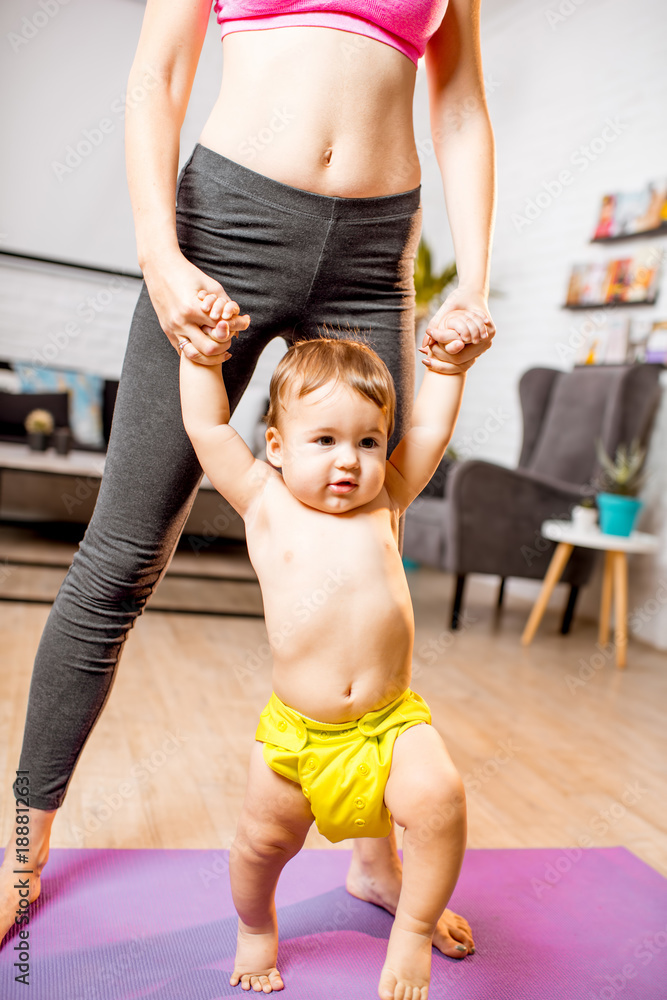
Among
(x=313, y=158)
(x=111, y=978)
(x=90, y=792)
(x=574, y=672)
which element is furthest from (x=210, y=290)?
(x=574, y=672)

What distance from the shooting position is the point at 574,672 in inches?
105

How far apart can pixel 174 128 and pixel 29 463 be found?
2.16 meters

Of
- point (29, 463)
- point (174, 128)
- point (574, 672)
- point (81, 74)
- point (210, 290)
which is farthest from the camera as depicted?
point (81, 74)

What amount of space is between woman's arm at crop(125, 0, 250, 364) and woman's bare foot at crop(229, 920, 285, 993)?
0.65 meters

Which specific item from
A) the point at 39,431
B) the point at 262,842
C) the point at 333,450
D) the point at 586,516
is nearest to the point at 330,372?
the point at 333,450

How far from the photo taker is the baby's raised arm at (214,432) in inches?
35.0

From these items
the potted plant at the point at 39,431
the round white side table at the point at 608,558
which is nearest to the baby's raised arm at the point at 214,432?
the round white side table at the point at 608,558

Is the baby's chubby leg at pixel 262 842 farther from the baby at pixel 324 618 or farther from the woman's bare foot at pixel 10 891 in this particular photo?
the woman's bare foot at pixel 10 891

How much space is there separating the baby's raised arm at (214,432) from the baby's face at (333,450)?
0.17 feet

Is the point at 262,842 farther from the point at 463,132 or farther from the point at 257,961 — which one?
the point at 463,132

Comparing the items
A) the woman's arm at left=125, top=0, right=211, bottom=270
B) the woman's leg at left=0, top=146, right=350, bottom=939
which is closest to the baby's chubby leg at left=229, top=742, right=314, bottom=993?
the woman's leg at left=0, top=146, right=350, bottom=939

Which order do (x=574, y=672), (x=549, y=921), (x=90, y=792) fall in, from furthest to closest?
(x=574, y=672), (x=90, y=792), (x=549, y=921)

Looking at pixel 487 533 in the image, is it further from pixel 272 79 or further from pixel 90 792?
pixel 272 79

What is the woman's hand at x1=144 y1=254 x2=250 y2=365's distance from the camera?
2.74 ft
